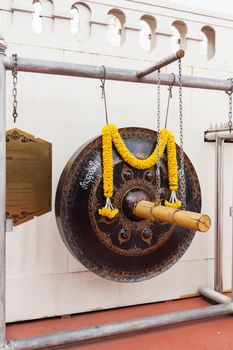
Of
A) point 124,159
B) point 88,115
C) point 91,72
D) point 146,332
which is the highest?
point 91,72

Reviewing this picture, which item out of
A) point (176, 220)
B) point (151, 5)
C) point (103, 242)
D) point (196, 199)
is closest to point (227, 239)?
point (196, 199)

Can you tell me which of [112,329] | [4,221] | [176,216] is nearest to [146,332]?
[112,329]

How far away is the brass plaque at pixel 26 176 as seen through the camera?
1944 mm

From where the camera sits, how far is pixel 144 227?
1952 mm

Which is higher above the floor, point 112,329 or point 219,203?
point 219,203

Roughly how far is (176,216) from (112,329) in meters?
0.63

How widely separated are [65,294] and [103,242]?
0.43 metres

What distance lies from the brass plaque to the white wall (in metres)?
0.05

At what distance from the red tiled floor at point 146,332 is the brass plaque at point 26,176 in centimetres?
49

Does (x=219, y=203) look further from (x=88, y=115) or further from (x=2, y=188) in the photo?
(x=2, y=188)

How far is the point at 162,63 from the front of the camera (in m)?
1.64

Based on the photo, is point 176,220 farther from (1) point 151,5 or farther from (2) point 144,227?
(1) point 151,5

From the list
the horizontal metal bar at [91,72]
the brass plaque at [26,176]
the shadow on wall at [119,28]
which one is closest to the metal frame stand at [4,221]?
the horizontal metal bar at [91,72]

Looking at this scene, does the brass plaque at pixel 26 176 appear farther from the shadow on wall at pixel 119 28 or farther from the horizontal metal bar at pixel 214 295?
the horizontal metal bar at pixel 214 295
